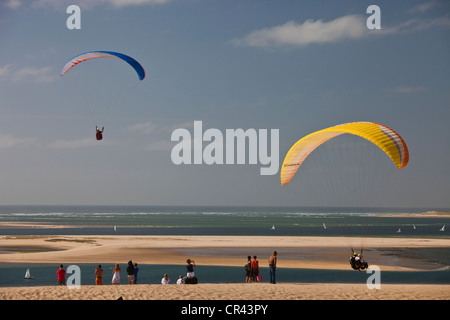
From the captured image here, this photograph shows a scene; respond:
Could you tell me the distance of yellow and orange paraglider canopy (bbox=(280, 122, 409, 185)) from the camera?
20344 mm

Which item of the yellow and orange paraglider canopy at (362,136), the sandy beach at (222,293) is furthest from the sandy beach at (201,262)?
the yellow and orange paraglider canopy at (362,136)

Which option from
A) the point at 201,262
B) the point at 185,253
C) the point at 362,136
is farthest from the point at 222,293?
the point at 185,253

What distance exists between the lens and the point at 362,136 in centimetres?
2028

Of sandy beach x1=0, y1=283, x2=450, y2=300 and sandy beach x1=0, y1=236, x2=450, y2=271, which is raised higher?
sandy beach x1=0, y1=283, x2=450, y2=300

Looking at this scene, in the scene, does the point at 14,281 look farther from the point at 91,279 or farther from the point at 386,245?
the point at 386,245

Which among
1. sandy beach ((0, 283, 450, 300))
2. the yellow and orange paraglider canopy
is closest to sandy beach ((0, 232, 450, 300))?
sandy beach ((0, 283, 450, 300))

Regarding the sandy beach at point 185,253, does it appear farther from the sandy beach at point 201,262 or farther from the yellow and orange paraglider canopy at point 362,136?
the yellow and orange paraglider canopy at point 362,136

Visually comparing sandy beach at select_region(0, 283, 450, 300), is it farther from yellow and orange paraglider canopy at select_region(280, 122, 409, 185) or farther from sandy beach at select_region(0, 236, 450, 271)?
sandy beach at select_region(0, 236, 450, 271)

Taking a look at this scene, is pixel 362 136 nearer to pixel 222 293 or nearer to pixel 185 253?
pixel 222 293

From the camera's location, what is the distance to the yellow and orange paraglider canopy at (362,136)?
20.3m
